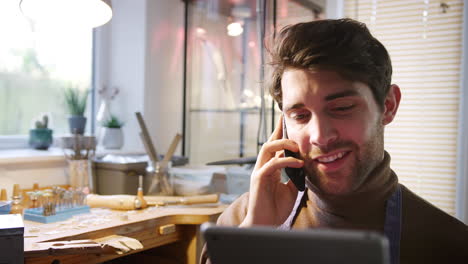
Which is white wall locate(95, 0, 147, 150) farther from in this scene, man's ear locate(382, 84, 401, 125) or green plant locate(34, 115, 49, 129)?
man's ear locate(382, 84, 401, 125)

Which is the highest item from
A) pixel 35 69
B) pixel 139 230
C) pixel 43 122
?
pixel 35 69

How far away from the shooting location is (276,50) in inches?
41.0

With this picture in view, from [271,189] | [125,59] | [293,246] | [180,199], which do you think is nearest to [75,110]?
[125,59]

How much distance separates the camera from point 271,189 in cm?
112

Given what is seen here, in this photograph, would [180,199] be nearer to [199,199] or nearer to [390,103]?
[199,199]

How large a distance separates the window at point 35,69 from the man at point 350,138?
1.45 meters

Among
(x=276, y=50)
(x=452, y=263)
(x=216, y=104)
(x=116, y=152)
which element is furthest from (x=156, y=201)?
(x=452, y=263)

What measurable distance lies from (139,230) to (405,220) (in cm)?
99

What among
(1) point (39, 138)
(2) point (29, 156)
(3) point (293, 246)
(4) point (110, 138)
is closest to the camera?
(3) point (293, 246)

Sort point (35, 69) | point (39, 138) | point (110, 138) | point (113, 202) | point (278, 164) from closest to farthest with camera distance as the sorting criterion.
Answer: point (278, 164), point (113, 202), point (39, 138), point (35, 69), point (110, 138)

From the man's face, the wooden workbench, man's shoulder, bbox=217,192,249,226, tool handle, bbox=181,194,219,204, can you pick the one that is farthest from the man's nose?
tool handle, bbox=181,194,219,204

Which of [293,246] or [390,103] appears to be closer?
[293,246]

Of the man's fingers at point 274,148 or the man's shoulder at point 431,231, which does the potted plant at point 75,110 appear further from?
the man's shoulder at point 431,231

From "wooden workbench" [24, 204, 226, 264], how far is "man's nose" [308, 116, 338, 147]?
80 centimetres
